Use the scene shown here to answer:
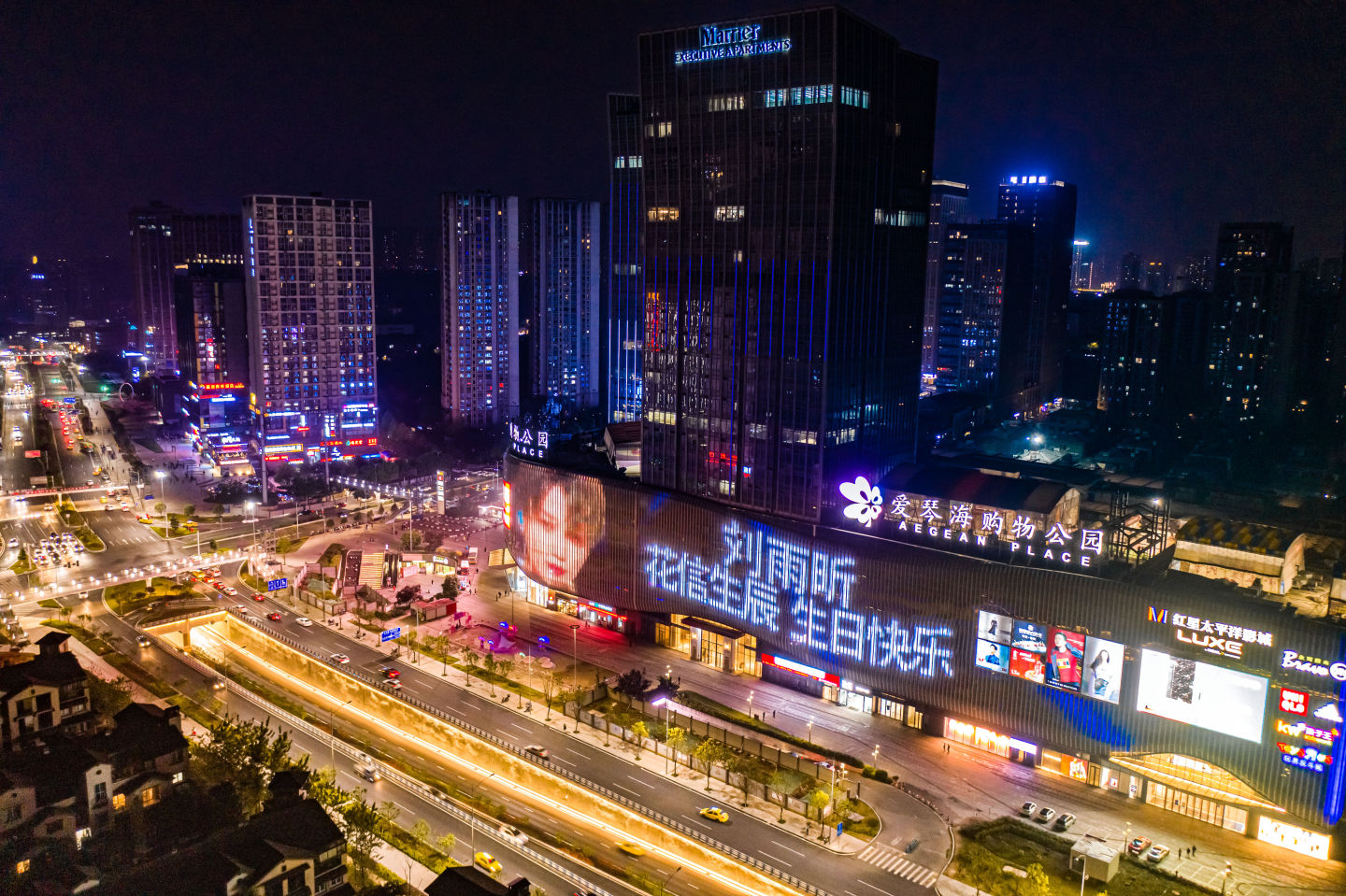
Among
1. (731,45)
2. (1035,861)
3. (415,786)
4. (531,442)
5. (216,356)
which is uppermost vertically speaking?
(731,45)

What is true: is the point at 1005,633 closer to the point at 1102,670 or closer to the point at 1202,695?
the point at 1102,670

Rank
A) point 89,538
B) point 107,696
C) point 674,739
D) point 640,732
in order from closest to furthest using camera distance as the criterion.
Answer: point 674,739, point 640,732, point 107,696, point 89,538

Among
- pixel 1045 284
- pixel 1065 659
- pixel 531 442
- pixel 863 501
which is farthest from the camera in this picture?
pixel 1045 284

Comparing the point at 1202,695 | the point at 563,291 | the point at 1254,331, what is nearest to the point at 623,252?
the point at 563,291

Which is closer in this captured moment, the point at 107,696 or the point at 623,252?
the point at 107,696

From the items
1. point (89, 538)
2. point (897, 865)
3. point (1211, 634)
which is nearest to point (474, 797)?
point (897, 865)

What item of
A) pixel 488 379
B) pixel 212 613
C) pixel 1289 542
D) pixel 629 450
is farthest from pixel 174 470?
pixel 1289 542

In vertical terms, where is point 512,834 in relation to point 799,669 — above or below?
below

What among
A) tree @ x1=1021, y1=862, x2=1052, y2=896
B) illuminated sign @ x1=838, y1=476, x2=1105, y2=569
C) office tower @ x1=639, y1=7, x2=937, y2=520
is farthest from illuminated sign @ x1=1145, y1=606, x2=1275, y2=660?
office tower @ x1=639, y1=7, x2=937, y2=520
